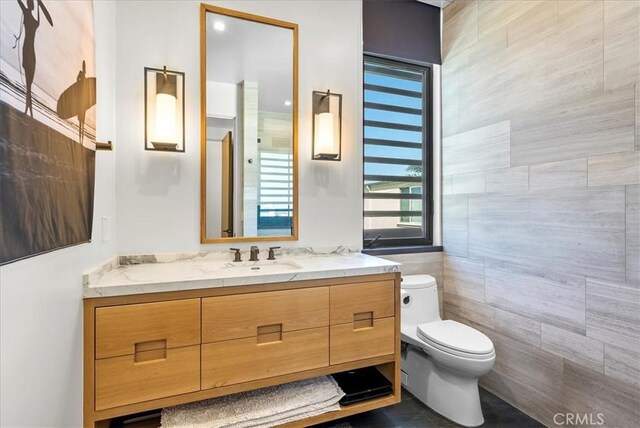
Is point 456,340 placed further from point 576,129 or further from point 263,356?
point 576,129

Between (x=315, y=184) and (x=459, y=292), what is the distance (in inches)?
55.2

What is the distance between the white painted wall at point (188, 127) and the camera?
5.66ft

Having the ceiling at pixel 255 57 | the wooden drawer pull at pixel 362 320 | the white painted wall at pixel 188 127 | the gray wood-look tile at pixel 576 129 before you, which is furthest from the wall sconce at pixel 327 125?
the gray wood-look tile at pixel 576 129

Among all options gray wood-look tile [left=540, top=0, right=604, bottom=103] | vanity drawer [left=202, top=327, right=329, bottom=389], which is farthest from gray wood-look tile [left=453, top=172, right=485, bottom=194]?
vanity drawer [left=202, top=327, right=329, bottom=389]

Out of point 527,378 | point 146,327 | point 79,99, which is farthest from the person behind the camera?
point 527,378

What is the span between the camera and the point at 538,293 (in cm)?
188

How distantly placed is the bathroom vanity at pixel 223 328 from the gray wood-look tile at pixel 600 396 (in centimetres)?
92

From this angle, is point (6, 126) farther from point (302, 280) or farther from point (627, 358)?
point (627, 358)

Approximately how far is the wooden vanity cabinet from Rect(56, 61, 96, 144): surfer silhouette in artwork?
0.71m

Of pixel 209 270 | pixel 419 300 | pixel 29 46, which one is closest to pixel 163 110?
pixel 209 270

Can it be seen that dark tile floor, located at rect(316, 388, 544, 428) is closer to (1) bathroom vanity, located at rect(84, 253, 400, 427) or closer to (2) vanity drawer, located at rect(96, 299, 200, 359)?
(1) bathroom vanity, located at rect(84, 253, 400, 427)

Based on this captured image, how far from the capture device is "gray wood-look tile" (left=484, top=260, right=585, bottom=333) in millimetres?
1698

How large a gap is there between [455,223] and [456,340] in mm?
953

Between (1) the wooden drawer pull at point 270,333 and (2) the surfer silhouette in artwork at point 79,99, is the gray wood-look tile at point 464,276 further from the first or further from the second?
(2) the surfer silhouette in artwork at point 79,99
